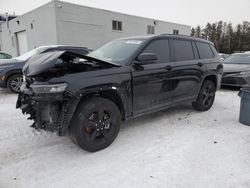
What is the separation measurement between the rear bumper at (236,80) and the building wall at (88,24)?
1311 cm

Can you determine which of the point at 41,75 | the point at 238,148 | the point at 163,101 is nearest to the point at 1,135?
the point at 41,75

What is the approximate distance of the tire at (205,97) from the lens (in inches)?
201

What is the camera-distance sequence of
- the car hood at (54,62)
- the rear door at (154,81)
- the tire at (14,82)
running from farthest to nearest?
the tire at (14,82) → the rear door at (154,81) → the car hood at (54,62)

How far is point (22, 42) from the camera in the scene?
2233 centimetres

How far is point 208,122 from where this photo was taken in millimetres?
4523

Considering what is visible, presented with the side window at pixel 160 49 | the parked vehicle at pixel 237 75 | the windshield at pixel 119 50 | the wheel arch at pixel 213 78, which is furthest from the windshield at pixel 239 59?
the windshield at pixel 119 50

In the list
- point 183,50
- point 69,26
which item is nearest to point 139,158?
point 183,50

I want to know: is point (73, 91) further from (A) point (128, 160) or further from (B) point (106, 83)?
(A) point (128, 160)

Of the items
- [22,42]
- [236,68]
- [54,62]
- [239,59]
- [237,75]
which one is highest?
[22,42]

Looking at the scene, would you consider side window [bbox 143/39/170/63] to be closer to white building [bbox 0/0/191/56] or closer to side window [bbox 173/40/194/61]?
side window [bbox 173/40/194/61]

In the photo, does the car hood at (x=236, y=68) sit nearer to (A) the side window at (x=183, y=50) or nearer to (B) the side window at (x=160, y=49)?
(A) the side window at (x=183, y=50)

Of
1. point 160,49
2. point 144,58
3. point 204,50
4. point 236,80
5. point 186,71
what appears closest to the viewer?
point 144,58

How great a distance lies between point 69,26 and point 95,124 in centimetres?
1595

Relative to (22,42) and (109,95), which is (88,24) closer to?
(22,42)
